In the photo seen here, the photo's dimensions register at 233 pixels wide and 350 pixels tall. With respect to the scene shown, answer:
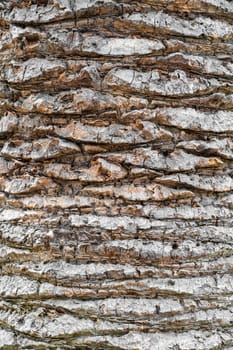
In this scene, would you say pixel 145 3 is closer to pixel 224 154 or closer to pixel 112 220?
pixel 224 154

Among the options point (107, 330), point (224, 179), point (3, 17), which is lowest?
point (107, 330)

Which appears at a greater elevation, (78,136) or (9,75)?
(9,75)

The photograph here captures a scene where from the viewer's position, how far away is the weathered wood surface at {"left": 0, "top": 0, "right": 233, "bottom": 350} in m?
1.86

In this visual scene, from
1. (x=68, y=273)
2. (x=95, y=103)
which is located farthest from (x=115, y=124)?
(x=68, y=273)

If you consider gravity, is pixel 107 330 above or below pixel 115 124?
below

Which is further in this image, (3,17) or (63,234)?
A: (3,17)

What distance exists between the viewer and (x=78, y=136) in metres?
1.91

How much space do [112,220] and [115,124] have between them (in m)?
0.40

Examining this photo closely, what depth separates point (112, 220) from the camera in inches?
74.0

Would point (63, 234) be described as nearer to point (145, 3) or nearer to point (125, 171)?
point (125, 171)

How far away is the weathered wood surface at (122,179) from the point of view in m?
1.86

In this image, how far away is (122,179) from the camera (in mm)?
1899

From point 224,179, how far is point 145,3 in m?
0.83

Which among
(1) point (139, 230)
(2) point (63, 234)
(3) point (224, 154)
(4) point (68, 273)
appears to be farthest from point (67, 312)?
(3) point (224, 154)
